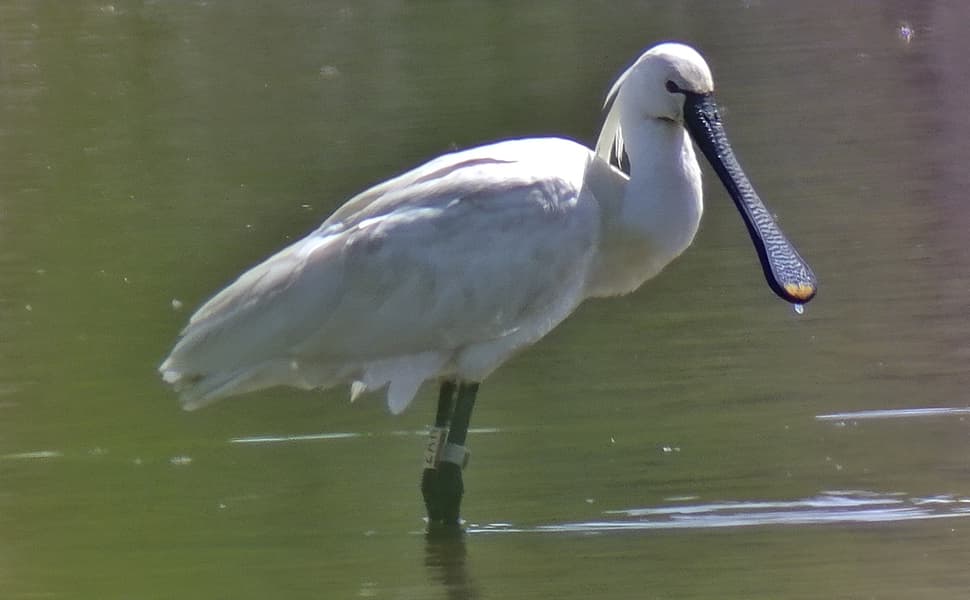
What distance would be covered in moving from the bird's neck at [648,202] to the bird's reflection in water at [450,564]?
1109 millimetres

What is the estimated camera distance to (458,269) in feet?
26.6

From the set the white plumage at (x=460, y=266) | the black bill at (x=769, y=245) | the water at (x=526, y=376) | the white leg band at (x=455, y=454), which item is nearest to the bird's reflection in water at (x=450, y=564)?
the water at (x=526, y=376)

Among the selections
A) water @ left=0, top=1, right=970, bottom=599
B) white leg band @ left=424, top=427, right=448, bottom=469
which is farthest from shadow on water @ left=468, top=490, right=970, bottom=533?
white leg band @ left=424, top=427, right=448, bottom=469

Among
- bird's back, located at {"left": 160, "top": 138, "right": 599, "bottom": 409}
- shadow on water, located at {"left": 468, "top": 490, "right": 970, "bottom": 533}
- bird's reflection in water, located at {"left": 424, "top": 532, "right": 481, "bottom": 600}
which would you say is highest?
bird's back, located at {"left": 160, "top": 138, "right": 599, "bottom": 409}

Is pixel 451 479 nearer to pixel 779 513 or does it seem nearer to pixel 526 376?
pixel 779 513

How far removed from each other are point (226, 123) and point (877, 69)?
195 inches

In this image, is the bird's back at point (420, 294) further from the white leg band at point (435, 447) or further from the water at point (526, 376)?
the water at point (526, 376)

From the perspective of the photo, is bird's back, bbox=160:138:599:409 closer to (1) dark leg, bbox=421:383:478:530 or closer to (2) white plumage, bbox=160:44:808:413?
(2) white plumage, bbox=160:44:808:413

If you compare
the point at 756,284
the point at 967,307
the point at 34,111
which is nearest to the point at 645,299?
the point at 756,284

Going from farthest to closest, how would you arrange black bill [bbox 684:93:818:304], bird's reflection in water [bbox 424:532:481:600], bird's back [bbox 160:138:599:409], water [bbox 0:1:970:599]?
black bill [bbox 684:93:818:304]
bird's back [bbox 160:138:599:409]
water [bbox 0:1:970:599]
bird's reflection in water [bbox 424:532:481:600]

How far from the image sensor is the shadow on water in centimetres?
766

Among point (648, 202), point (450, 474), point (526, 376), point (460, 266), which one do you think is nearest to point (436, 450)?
point (450, 474)

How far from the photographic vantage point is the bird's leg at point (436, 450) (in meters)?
8.06

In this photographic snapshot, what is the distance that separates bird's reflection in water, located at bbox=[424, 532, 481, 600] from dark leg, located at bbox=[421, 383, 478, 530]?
105mm
